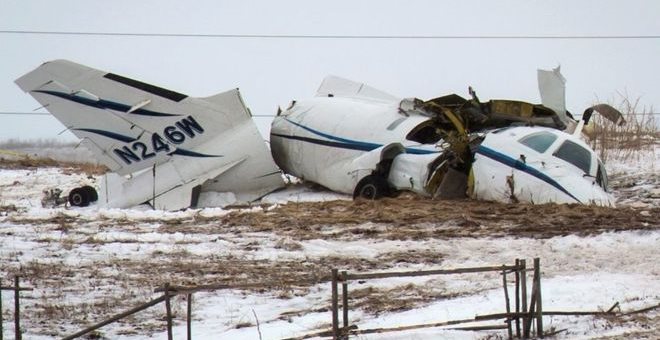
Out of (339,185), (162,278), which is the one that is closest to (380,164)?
(339,185)

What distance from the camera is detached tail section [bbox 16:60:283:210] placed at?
2442 cm

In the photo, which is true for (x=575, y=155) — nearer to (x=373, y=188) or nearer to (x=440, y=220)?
Result: (x=440, y=220)

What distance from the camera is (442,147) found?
21.6m

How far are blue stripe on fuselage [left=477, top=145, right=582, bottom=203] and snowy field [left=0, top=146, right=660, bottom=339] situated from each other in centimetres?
83

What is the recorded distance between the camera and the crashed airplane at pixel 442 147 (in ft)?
64.2

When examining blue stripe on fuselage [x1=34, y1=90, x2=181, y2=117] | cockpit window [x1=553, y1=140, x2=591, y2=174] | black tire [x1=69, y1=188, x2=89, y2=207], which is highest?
blue stripe on fuselage [x1=34, y1=90, x2=181, y2=117]

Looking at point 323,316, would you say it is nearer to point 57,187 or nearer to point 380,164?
point 380,164

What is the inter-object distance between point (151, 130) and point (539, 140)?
8414 mm

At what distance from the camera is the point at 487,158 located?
66.3ft

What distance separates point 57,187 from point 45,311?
1573 centimetres

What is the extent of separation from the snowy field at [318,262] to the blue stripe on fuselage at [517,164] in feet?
2.73

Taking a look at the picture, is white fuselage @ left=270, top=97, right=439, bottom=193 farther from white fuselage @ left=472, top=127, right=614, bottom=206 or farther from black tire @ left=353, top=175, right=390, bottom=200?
white fuselage @ left=472, top=127, right=614, bottom=206

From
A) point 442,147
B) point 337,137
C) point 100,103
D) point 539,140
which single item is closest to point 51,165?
point 100,103

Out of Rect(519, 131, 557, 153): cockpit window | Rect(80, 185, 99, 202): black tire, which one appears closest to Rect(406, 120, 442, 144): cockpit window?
Rect(519, 131, 557, 153): cockpit window
